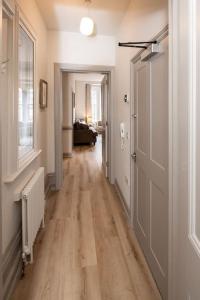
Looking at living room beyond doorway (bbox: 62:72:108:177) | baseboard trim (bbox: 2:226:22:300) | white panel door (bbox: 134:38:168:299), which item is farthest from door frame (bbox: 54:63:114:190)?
living room beyond doorway (bbox: 62:72:108:177)

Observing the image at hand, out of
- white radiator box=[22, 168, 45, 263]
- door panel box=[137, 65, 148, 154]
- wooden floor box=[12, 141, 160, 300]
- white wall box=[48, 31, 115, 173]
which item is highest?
white wall box=[48, 31, 115, 173]

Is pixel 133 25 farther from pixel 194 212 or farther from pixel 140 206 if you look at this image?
pixel 194 212

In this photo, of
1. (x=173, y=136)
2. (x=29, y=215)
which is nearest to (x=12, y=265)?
(x=29, y=215)

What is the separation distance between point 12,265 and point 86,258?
0.68m

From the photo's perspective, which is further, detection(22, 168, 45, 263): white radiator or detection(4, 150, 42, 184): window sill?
detection(22, 168, 45, 263): white radiator

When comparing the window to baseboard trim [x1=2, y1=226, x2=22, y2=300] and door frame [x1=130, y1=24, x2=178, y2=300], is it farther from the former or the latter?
door frame [x1=130, y1=24, x2=178, y2=300]

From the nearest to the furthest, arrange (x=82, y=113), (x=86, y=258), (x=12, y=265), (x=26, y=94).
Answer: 1. (x=12, y=265)
2. (x=86, y=258)
3. (x=26, y=94)
4. (x=82, y=113)

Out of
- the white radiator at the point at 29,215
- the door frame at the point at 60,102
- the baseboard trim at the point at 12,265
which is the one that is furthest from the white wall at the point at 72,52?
the baseboard trim at the point at 12,265

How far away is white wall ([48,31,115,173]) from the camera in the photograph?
4273 millimetres

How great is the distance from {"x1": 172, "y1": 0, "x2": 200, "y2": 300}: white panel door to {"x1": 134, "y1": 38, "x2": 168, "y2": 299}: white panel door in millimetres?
585

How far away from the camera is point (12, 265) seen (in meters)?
1.92

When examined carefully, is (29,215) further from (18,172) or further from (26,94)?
(26,94)

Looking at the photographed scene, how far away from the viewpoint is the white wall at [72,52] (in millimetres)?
4273

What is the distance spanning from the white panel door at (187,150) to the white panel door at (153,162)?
585 mm
